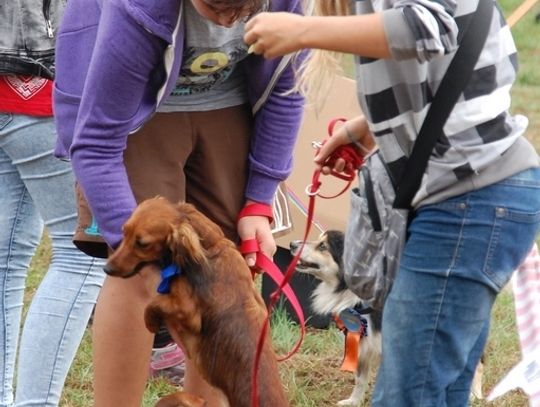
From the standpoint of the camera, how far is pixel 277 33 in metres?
2.17

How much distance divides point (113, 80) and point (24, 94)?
0.56 m

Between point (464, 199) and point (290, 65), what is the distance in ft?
2.97

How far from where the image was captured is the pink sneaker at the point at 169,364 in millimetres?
4238

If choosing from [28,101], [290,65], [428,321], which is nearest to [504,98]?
[428,321]

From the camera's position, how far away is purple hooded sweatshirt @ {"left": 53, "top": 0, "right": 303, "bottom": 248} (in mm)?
2830

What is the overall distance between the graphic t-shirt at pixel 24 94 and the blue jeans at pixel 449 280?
4.27 ft

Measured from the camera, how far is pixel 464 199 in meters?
2.43

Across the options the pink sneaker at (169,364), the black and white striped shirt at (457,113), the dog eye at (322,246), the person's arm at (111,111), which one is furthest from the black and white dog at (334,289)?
the black and white striped shirt at (457,113)

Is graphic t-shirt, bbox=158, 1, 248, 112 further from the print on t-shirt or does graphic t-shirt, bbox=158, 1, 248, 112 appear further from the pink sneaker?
the pink sneaker

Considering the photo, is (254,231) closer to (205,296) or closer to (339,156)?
(205,296)

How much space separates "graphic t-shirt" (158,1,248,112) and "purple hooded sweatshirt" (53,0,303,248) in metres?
0.04

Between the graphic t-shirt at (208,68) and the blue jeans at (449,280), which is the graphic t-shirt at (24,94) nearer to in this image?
the graphic t-shirt at (208,68)

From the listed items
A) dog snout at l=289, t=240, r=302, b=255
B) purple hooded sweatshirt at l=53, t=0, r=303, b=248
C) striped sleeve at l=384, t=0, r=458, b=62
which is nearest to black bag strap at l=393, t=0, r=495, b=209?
striped sleeve at l=384, t=0, r=458, b=62

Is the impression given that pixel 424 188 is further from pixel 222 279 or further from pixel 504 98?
pixel 222 279
